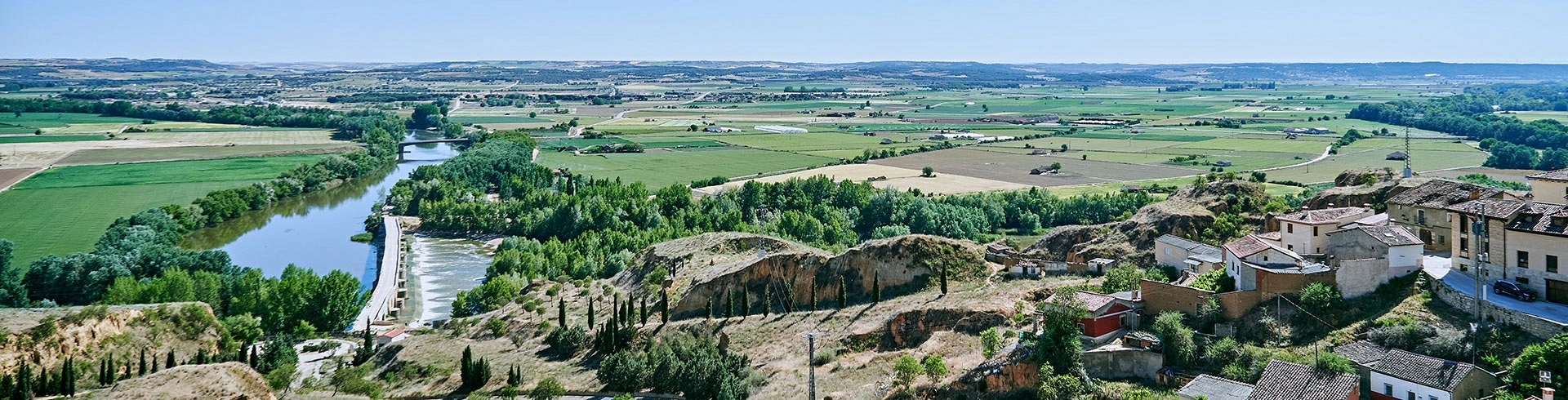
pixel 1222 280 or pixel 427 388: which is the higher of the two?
pixel 1222 280

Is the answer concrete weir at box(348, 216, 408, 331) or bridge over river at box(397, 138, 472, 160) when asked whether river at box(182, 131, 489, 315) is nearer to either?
concrete weir at box(348, 216, 408, 331)

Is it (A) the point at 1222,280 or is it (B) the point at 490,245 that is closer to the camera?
(A) the point at 1222,280

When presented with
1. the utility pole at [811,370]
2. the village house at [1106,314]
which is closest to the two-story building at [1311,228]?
the village house at [1106,314]

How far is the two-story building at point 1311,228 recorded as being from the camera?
33.3 m

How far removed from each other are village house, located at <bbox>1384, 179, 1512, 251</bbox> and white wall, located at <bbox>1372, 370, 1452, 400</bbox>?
30.7 feet

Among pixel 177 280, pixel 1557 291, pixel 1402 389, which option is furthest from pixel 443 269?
pixel 1557 291

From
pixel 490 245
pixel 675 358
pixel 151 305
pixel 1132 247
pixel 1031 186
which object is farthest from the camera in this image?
pixel 1031 186

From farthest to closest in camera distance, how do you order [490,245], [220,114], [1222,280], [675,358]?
1. [220,114]
2. [490,245]
3. [675,358]
4. [1222,280]

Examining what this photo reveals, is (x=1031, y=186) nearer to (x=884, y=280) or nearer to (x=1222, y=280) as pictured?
(x=884, y=280)

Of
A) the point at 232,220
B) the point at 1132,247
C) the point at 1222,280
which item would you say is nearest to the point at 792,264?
the point at 1132,247

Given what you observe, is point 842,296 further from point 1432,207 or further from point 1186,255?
point 1432,207

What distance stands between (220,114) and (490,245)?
115 meters

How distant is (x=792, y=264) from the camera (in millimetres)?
44000

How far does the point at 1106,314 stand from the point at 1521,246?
9.93 metres
